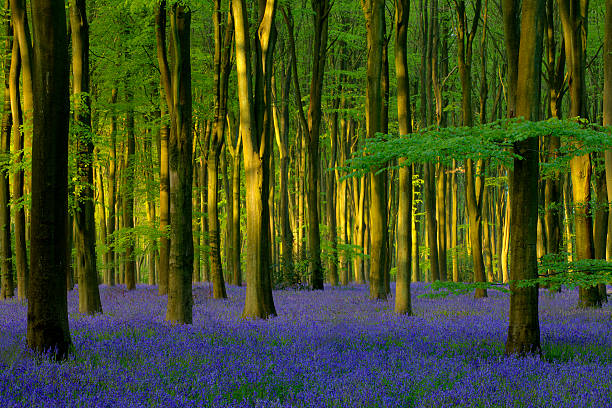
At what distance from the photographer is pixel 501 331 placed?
976 centimetres

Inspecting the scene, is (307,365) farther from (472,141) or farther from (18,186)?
(18,186)

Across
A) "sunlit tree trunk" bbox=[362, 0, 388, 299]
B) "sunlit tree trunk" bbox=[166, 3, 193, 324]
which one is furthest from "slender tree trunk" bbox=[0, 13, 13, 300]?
"sunlit tree trunk" bbox=[362, 0, 388, 299]

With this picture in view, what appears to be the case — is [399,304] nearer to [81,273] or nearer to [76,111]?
[81,273]

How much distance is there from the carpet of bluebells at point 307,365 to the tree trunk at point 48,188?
0.46 metres

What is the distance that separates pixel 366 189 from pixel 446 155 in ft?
81.9

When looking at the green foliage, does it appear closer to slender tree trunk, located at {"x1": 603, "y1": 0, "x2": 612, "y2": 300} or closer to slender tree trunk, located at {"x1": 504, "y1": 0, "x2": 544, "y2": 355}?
slender tree trunk, located at {"x1": 504, "y1": 0, "x2": 544, "y2": 355}

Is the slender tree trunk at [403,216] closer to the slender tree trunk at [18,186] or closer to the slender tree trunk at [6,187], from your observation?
the slender tree trunk at [18,186]

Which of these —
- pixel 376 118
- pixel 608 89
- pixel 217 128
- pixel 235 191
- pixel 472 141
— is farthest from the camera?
pixel 235 191

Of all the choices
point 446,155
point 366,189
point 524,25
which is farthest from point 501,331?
Answer: point 366,189

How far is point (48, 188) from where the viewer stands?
7066mm

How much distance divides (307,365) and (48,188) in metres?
4.12

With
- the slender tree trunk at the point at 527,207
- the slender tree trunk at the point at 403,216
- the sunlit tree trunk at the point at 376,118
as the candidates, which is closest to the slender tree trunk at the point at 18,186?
the sunlit tree trunk at the point at 376,118

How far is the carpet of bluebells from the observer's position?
527 centimetres

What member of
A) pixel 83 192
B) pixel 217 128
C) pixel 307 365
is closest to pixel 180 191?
pixel 83 192
